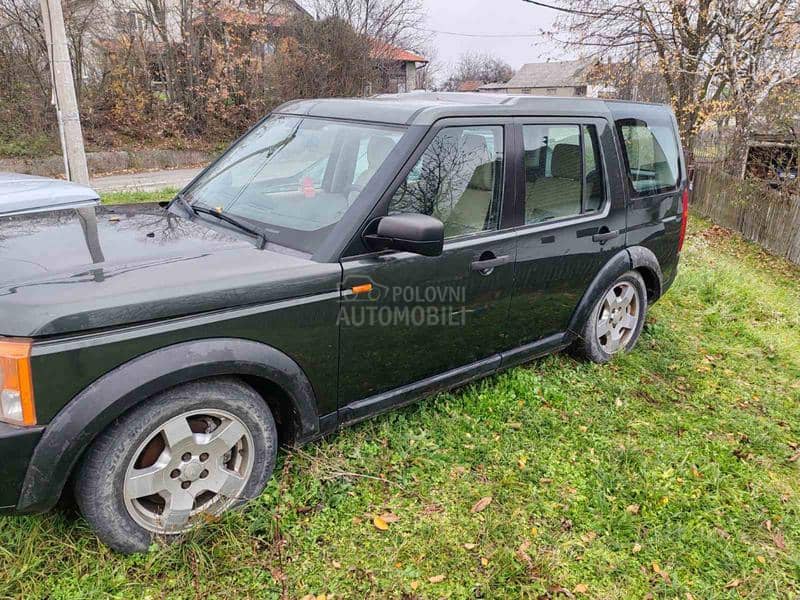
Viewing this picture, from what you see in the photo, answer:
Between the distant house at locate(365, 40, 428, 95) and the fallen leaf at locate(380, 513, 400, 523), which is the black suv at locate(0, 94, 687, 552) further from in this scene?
the distant house at locate(365, 40, 428, 95)

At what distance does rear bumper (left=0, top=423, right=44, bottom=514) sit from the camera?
2.03 meters

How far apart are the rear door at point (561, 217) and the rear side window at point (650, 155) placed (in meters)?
0.20

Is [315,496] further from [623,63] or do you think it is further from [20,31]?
[20,31]

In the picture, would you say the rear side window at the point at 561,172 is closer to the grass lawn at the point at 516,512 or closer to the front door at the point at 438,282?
the front door at the point at 438,282

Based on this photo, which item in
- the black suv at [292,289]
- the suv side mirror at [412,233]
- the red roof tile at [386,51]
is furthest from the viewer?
the red roof tile at [386,51]

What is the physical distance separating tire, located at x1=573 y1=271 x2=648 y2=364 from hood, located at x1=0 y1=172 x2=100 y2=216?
12.0 feet

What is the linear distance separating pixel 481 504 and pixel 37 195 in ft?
13.5

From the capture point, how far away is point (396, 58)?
2723cm

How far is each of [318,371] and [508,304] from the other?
131 cm

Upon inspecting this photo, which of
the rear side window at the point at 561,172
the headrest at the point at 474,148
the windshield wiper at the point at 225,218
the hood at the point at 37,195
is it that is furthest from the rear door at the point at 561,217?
the hood at the point at 37,195

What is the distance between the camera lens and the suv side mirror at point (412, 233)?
2596mm

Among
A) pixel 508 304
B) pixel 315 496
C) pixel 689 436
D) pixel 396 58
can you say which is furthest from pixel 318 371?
pixel 396 58

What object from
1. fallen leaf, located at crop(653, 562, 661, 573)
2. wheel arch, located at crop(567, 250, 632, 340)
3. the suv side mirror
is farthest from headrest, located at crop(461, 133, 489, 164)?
fallen leaf, located at crop(653, 562, 661, 573)

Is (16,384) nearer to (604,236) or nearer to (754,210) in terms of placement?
(604,236)
